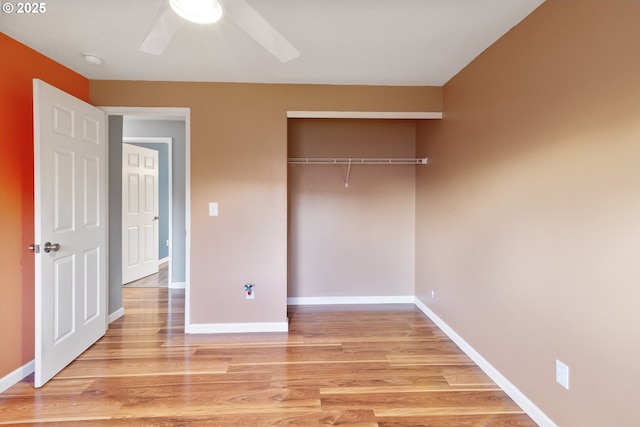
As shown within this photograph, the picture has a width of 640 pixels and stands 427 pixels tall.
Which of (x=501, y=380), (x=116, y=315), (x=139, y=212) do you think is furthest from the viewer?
(x=139, y=212)

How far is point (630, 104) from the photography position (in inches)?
46.3

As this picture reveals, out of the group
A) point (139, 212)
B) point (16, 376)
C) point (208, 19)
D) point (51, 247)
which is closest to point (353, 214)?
point (208, 19)

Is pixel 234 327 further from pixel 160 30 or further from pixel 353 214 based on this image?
pixel 160 30

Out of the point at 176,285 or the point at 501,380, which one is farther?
the point at 176,285

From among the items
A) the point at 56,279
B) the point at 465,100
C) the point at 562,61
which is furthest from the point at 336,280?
the point at 562,61

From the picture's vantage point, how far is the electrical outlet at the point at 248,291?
2738 millimetres

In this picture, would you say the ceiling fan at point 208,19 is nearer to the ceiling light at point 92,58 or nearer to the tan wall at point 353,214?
the ceiling light at point 92,58

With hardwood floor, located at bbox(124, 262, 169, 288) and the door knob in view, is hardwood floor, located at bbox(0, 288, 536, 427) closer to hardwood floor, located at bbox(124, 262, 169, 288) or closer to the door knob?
the door knob

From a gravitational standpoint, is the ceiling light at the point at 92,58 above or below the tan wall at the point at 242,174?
above

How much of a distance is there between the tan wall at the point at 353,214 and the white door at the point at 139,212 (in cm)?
262

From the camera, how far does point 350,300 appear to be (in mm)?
3477

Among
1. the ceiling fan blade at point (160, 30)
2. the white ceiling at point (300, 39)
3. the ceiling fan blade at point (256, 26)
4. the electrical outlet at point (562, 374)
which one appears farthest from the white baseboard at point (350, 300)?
the ceiling fan blade at point (160, 30)

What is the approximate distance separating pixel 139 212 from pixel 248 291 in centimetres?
294

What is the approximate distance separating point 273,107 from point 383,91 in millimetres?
1028
